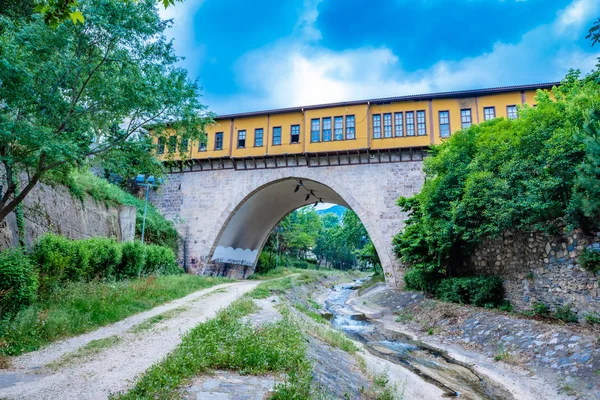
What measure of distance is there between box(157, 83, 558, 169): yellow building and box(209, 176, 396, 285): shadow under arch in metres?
2.52

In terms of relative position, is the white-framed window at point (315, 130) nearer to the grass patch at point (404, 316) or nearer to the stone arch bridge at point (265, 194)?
the stone arch bridge at point (265, 194)

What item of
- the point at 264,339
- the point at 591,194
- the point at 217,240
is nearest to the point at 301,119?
the point at 217,240

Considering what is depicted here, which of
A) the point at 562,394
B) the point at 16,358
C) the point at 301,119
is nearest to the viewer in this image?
the point at 16,358

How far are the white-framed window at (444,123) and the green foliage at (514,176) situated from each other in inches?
298

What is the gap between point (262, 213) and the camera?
2891 cm

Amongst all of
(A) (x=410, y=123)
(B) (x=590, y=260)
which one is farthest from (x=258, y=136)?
(B) (x=590, y=260)

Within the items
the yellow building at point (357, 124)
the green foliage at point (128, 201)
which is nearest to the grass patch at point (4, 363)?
the green foliage at point (128, 201)

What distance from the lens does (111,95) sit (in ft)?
25.7

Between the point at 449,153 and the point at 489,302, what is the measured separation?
5408 mm

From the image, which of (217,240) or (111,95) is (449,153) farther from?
(217,240)

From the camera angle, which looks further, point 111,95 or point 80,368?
point 111,95

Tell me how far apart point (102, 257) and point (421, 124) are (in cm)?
1822

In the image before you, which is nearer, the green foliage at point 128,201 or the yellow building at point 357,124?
the green foliage at point 128,201

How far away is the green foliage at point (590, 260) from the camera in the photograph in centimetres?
842
